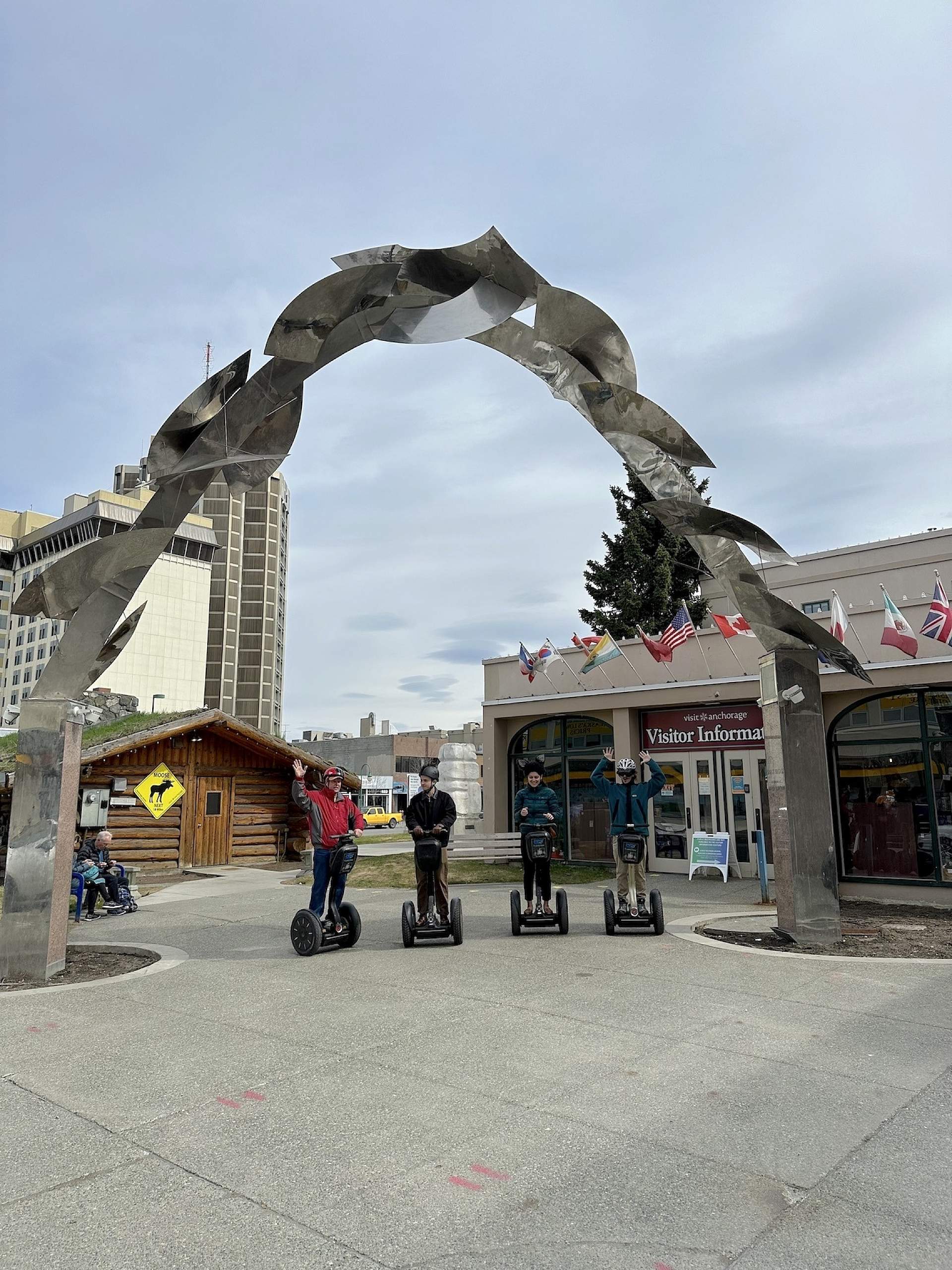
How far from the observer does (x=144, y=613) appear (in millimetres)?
94250

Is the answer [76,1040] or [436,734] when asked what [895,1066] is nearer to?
[76,1040]

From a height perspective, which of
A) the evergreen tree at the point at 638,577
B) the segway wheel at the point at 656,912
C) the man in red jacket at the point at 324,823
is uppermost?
the evergreen tree at the point at 638,577

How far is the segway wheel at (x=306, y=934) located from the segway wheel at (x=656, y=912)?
3.58 metres

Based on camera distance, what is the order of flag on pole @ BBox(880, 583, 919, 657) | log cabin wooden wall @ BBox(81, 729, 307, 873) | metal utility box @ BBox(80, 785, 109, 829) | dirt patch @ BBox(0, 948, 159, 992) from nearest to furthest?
dirt patch @ BBox(0, 948, 159, 992) → flag on pole @ BBox(880, 583, 919, 657) → metal utility box @ BBox(80, 785, 109, 829) → log cabin wooden wall @ BBox(81, 729, 307, 873)

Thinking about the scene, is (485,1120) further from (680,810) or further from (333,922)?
(680,810)

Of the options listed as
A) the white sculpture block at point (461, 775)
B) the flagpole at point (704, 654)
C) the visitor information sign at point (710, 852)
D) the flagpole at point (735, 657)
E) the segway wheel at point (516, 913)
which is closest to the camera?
the segway wheel at point (516, 913)

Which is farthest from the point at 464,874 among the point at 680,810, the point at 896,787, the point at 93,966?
the point at 93,966

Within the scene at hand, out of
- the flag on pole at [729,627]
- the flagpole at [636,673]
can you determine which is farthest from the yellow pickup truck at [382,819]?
the flag on pole at [729,627]

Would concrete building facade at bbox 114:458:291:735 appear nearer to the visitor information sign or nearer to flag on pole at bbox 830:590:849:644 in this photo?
the visitor information sign

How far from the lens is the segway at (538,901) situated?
9.63 m

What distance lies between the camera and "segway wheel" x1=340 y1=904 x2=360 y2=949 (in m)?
9.29

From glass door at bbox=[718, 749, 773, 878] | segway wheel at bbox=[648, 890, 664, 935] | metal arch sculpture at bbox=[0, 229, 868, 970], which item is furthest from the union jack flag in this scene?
segway wheel at bbox=[648, 890, 664, 935]

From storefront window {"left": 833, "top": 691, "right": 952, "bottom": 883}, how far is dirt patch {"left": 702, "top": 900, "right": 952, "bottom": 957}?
7.01 ft

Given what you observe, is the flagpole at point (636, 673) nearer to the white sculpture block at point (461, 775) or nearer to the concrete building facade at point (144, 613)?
the white sculpture block at point (461, 775)
